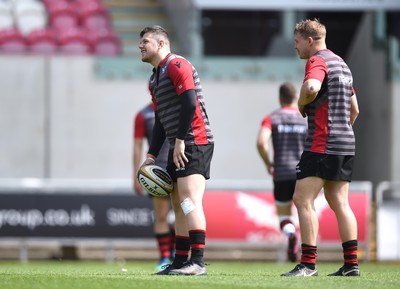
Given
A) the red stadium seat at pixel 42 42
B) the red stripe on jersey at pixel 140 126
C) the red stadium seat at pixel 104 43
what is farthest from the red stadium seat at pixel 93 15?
the red stripe on jersey at pixel 140 126

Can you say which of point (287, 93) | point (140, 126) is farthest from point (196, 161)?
point (140, 126)

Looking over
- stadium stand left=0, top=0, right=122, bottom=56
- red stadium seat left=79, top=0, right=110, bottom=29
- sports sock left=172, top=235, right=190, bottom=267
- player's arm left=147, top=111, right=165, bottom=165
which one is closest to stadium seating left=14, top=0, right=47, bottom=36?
stadium stand left=0, top=0, right=122, bottom=56

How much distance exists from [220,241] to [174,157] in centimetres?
802

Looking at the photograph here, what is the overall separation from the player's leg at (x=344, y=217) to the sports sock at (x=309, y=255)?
26cm

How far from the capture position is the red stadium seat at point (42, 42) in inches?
773

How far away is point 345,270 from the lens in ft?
28.9

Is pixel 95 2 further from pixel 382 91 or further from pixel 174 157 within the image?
pixel 174 157

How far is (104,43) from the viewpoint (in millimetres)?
20125

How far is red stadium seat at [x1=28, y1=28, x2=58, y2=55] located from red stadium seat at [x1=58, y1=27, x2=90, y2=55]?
0.40 ft

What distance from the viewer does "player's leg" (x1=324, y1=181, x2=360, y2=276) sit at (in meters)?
8.65

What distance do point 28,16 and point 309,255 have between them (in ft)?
42.8

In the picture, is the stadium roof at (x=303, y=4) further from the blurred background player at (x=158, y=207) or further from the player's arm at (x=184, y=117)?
the player's arm at (x=184, y=117)

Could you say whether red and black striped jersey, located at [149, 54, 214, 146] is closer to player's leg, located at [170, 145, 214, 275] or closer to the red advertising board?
player's leg, located at [170, 145, 214, 275]

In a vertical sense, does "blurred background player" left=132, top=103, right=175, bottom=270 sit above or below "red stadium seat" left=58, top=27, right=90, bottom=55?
below
